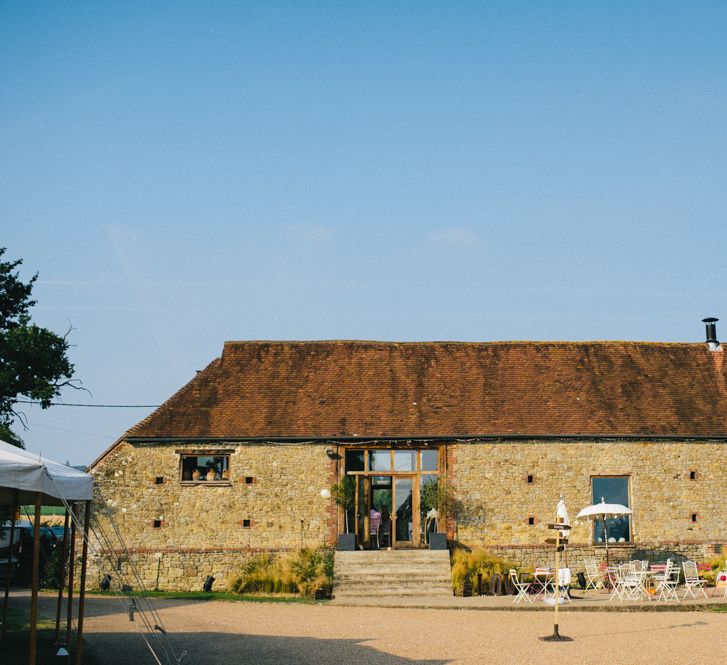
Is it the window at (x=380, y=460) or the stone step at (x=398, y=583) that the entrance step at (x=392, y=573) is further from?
the window at (x=380, y=460)

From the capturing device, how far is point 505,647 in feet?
40.3

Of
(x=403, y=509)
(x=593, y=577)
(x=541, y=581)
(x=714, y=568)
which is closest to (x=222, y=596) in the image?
(x=403, y=509)

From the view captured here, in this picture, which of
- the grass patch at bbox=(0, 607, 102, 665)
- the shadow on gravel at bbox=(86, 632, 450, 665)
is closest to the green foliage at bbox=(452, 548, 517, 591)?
the shadow on gravel at bbox=(86, 632, 450, 665)

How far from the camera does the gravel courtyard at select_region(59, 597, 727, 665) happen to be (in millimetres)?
11406

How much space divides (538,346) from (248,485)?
9892 millimetres

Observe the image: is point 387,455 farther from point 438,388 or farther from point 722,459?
point 722,459

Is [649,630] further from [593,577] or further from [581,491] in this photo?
[581,491]

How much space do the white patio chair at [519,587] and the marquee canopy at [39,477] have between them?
10625 mm

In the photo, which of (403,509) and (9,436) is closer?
(9,436)

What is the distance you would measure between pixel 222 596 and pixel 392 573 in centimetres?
404

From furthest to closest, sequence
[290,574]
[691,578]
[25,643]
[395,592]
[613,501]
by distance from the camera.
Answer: [613,501], [290,574], [395,592], [691,578], [25,643]

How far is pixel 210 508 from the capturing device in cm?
2180

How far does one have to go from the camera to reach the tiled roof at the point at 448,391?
22.4m

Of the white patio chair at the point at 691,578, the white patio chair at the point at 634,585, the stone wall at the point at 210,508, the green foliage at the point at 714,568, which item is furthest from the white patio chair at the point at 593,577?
the stone wall at the point at 210,508
